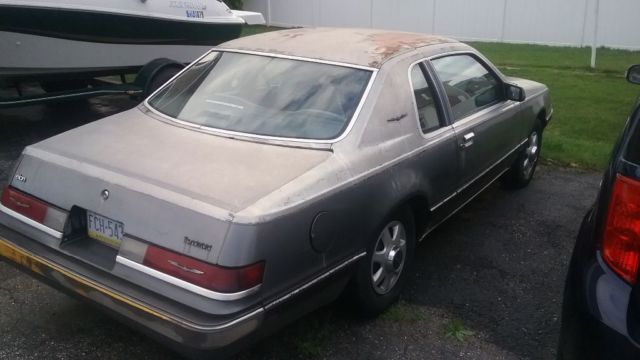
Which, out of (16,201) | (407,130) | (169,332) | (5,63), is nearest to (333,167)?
(407,130)

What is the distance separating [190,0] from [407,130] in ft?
17.3

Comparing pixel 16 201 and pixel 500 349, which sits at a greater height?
pixel 16 201

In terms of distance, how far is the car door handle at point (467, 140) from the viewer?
169 inches

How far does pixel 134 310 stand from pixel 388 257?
150cm

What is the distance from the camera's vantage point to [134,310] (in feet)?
8.82

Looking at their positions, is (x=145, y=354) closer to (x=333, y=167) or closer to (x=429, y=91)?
(x=333, y=167)

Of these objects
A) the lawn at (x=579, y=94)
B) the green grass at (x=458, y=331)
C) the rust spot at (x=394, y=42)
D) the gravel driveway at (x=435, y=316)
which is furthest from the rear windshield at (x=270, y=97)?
the lawn at (x=579, y=94)

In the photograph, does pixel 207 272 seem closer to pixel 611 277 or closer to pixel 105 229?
pixel 105 229

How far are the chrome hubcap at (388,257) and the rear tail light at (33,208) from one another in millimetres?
1627

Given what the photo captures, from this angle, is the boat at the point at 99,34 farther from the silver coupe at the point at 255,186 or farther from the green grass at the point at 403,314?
the green grass at the point at 403,314

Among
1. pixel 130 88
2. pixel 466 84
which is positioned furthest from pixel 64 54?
pixel 466 84

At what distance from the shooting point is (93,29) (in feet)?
23.0

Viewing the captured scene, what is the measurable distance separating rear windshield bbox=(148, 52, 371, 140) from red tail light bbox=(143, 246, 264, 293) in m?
1.01

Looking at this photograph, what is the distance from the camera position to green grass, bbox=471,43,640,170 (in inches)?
282
